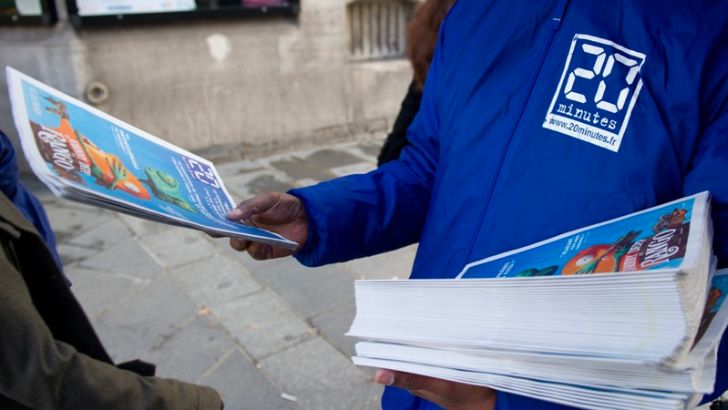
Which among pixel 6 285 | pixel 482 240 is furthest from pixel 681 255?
pixel 6 285

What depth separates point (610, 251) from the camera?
81 centimetres

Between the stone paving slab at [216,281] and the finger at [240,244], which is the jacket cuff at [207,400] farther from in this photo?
the stone paving slab at [216,281]

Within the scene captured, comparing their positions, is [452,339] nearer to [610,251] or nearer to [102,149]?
[610,251]

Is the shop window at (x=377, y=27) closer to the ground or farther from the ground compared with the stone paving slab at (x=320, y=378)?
farther from the ground

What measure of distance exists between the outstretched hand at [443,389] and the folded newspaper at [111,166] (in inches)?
14.5

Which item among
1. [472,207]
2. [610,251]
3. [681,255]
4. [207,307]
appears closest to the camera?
[681,255]

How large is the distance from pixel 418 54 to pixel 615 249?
6.25 ft

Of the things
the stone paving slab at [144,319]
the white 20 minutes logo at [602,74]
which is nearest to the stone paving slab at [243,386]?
the stone paving slab at [144,319]

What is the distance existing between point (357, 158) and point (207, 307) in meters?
3.10

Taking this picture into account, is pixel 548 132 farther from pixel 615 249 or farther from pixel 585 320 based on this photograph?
pixel 585 320

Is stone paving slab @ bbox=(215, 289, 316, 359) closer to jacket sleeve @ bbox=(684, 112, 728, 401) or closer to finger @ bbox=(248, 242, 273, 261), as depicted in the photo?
finger @ bbox=(248, 242, 273, 261)

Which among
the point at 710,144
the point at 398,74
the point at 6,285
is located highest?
the point at 710,144

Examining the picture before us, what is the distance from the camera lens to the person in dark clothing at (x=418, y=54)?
2.47m

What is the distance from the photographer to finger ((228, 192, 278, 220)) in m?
1.12
